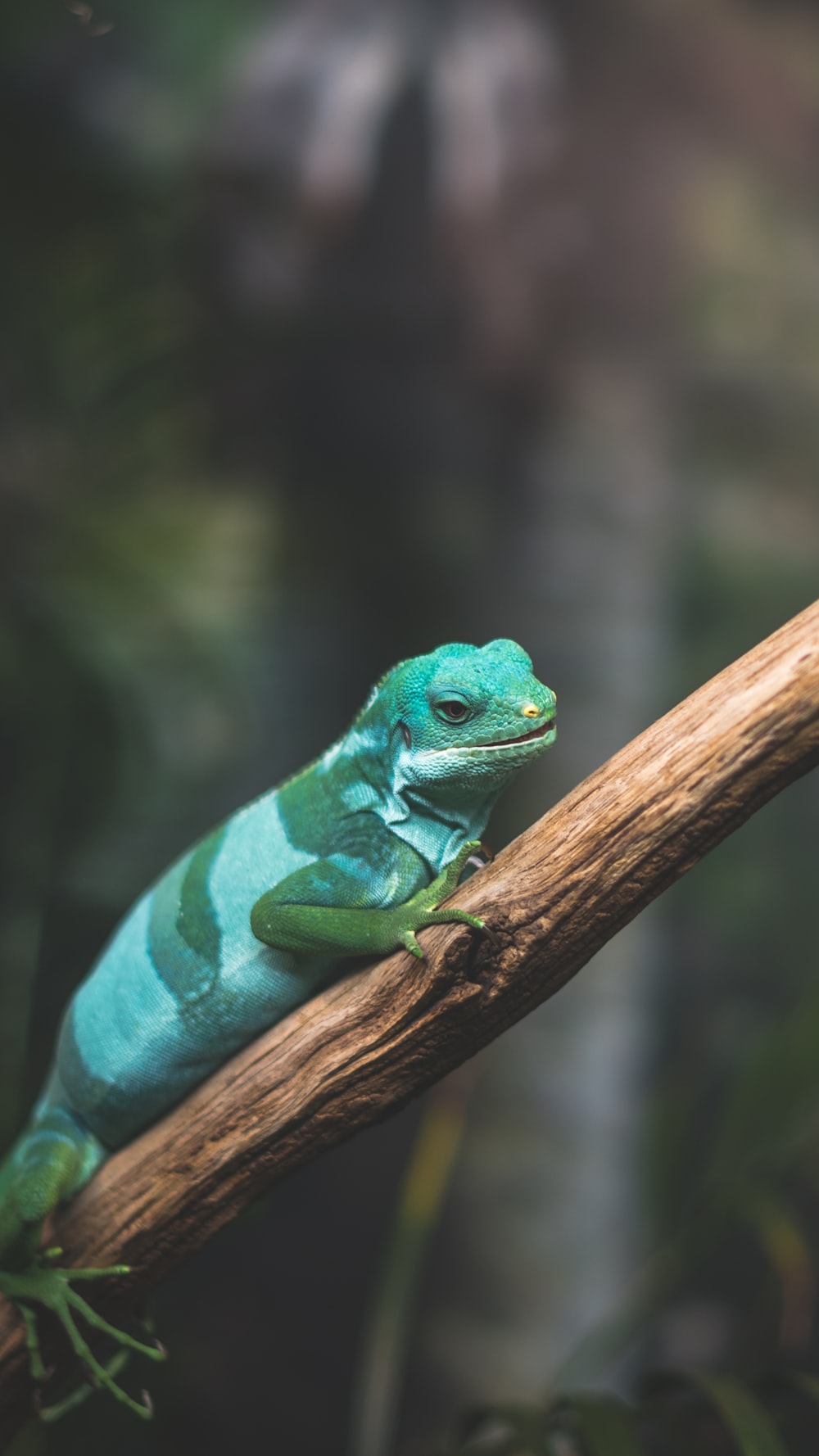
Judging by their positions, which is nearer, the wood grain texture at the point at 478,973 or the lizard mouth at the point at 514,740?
the wood grain texture at the point at 478,973

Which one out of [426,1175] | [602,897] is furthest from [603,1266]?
[602,897]

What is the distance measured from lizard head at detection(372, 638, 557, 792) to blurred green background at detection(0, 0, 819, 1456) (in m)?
1.93

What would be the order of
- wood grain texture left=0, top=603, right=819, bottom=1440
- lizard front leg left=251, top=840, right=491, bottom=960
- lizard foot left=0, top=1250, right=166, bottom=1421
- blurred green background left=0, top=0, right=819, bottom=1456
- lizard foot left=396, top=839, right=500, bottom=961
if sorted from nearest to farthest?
1. wood grain texture left=0, top=603, right=819, bottom=1440
2. lizard foot left=396, top=839, right=500, bottom=961
3. lizard front leg left=251, top=840, right=491, bottom=960
4. lizard foot left=0, top=1250, right=166, bottom=1421
5. blurred green background left=0, top=0, right=819, bottom=1456

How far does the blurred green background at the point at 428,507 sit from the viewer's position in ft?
12.0

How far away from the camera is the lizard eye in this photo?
1756 mm

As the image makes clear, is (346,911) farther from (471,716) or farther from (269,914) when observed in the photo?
(471,716)

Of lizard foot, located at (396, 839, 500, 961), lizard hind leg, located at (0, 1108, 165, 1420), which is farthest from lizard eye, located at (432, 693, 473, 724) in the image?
lizard hind leg, located at (0, 1108, 165, 1420)

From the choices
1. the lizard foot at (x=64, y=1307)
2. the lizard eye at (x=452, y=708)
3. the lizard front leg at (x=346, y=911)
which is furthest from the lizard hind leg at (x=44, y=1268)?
the lizard eye at (x=452, y=708)

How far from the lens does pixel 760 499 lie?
4.58 m

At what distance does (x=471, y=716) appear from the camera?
1.75 m

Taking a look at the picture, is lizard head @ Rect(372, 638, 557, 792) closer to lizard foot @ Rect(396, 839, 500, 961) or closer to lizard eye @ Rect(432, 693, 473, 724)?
lizard eye @ Rect(432, 693, 473, 724)

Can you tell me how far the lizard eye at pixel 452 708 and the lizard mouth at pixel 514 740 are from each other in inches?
2.2

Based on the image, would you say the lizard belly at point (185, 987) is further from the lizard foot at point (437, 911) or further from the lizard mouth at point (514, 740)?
the lizard mouth at point (514, 740)

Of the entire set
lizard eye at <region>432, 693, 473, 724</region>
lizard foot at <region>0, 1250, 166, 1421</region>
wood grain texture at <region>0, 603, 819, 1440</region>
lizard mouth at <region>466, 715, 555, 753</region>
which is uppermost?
lizard eye at <region>432, 693, 473, 724</region>
